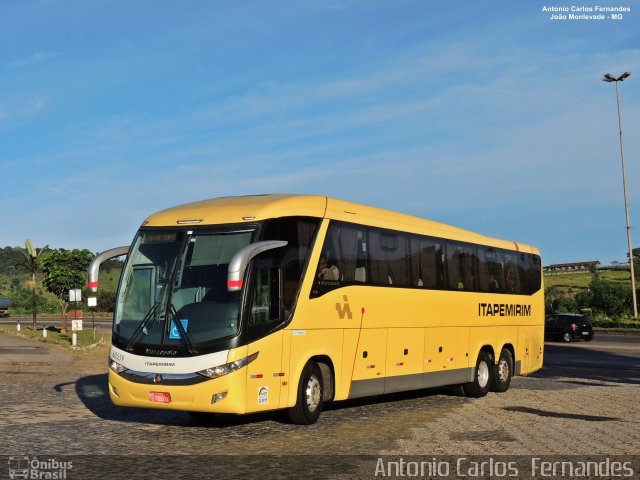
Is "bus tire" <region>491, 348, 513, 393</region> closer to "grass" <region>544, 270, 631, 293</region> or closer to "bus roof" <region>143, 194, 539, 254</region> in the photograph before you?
"bus roof" <region>143, 194, 539, 254</region>

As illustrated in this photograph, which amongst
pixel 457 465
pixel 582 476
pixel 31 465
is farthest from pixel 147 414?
pixel 582 476

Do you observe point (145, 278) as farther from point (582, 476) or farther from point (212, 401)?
point (582, 476)

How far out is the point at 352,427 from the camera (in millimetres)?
13531

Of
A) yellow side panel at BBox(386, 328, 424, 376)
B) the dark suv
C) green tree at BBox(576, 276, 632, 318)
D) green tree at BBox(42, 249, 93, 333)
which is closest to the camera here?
yellow side panel at BBox(386, 328, 424, 376)

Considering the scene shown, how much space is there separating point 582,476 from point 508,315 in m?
12.5

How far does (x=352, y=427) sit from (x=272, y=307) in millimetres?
2337

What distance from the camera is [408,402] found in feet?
59.4

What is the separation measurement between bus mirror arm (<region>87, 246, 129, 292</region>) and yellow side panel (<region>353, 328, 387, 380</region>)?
4316mm

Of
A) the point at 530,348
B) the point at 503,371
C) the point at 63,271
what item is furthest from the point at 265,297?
the point at 63,271

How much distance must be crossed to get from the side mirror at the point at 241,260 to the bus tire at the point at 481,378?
→ 28.0 feet

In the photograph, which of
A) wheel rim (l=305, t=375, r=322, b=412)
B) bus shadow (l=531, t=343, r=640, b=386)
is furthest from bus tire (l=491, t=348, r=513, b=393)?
wheel rim (l=305, t=375, r=322, b=412)

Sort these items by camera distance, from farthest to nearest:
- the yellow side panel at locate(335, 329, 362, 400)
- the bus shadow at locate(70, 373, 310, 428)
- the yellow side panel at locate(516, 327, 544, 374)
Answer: the yellow side panel at locate(516, 327, 544, 374), the yellow side panel at locate(335, 329, 362, 400), the bus shadow at locate(70, 373, 310, 428)

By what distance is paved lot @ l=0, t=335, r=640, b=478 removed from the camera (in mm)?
11055

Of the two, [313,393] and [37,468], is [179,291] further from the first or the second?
[37,468]
